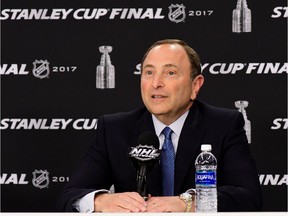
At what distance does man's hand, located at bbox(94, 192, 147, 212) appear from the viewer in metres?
2.65

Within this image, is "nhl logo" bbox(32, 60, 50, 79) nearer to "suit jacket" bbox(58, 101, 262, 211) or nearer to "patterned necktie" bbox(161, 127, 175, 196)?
"suit jacket" bbox(58, 101, 262, 211)

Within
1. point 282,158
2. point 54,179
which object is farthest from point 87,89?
point 282,158

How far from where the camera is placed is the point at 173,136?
326cm

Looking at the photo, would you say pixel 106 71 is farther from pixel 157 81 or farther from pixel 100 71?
pixel 157 81

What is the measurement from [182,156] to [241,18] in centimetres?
126

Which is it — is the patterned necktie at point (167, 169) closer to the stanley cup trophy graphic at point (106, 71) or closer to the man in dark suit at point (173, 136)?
the man in dark suit at point (173, 136)

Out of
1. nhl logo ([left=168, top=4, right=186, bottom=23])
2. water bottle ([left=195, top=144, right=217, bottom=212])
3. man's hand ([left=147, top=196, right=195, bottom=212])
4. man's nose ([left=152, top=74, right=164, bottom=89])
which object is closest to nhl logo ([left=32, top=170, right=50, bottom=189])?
nhl logo ([left=168, top=4, right=186, bottom=23])

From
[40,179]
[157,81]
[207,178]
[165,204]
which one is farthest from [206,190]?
[40,179]

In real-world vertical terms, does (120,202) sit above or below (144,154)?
below

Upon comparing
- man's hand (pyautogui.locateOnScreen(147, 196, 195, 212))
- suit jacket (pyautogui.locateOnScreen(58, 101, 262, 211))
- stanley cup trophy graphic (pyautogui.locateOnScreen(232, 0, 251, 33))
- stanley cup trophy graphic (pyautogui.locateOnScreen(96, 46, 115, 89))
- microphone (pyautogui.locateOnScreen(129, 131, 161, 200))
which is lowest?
man's hand (pyautogui.locateOnScreen(147, 196, 195, 212))

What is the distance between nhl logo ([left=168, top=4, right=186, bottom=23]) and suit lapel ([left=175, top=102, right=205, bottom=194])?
1.05 metres

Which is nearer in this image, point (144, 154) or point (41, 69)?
point (144, 154)

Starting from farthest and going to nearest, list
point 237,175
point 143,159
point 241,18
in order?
1. point 241,18
2. point 237,175
3. point 143,159

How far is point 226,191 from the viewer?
116 inches
